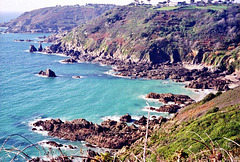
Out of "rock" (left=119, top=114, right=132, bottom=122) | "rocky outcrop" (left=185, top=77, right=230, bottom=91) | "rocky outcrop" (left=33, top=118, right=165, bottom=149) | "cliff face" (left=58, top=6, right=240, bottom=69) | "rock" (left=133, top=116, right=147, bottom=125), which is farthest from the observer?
"cliff face" (left=58, top=6, right=240, bottom=69)

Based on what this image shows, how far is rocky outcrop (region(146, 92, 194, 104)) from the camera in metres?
55.9

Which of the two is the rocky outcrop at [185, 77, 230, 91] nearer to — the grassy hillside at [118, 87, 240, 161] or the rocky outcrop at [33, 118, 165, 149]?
the rocky outcrop at [33, 118, 165, 149]

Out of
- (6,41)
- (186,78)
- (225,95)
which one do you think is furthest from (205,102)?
(6,41)

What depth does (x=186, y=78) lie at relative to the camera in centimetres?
7262

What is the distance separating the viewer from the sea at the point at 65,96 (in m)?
45.4

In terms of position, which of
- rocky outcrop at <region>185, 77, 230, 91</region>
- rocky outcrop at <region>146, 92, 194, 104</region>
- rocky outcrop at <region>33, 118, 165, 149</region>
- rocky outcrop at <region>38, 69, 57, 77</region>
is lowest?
rocky outcrop at <region>33, 118, 165, 149</region>

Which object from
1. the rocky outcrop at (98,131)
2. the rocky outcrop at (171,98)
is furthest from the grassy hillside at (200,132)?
the rocky outcrop at (171,98)

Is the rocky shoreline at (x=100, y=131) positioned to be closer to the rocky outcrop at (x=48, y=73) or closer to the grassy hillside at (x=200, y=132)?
the grassy hillside at (x=200, y=132)

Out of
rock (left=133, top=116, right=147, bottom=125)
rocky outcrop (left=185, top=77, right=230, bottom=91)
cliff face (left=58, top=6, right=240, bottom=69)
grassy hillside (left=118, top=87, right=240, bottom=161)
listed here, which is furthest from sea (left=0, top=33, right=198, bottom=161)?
cliff face (left=58, top=6, right=240, bottom=69)

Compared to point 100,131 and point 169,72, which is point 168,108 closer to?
point 100,131

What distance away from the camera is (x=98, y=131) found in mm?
41781

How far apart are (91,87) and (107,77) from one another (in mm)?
9800

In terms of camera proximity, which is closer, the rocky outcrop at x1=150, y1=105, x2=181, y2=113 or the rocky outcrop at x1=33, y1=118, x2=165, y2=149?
the rocky outcrop at x1=33, y1=118, x2=165, y2=149

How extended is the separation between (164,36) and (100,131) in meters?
70.4
